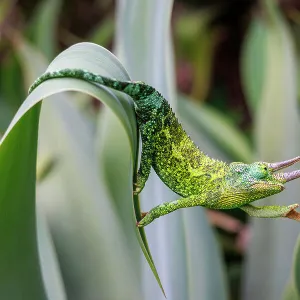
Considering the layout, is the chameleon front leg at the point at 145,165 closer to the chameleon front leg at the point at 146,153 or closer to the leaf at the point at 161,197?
the chameleon front leg at the point at 146,153

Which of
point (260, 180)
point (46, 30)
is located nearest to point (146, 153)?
point (260, 180)

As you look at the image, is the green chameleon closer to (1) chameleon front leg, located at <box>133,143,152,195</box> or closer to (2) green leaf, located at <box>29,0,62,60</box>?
(1) chameleon front leg, located at <box>133,143,152,195</box>

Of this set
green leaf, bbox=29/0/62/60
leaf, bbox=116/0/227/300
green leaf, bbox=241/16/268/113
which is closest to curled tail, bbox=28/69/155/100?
leaf, bbox=116/0/227/300

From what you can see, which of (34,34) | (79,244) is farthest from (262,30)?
(79,244)

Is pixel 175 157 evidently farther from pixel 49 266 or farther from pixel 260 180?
pixel 49 266

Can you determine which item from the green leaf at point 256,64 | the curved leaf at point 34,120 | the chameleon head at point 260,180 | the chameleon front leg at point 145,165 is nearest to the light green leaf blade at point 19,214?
the curved leaf at point 34,120
